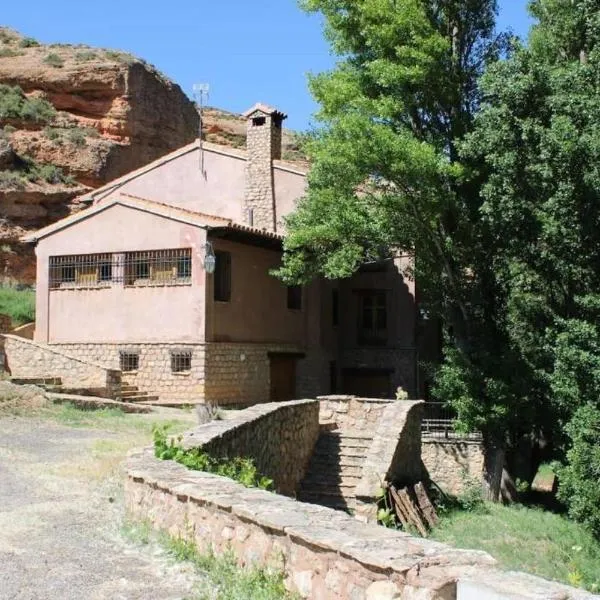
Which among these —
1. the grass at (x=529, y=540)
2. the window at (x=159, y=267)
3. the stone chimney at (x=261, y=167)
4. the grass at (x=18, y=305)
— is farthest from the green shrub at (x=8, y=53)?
the grass at (x=529, y=540)

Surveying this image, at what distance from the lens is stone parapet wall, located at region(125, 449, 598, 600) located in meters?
4.00

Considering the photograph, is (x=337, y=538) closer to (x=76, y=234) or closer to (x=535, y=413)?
(x=535, y=413)

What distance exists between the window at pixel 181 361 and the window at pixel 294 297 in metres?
5.00

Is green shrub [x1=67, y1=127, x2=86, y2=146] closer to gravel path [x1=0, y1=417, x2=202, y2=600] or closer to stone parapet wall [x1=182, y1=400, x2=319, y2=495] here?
stone parapet wall [x1=182, y1=400, x2=319, y2=495]

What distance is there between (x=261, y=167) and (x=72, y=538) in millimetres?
21485

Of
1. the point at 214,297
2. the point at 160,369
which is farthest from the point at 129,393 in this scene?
the point at 214,297

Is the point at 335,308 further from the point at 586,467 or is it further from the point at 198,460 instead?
the point at 198,460

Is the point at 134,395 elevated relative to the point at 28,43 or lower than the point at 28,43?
lower

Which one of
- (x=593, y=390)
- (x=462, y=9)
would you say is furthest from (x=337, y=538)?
(x=462, y=9)

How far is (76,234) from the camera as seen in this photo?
2480 cm

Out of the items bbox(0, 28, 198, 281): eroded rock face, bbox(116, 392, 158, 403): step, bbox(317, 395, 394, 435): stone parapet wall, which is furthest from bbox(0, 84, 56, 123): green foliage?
bbox(317, 395, 394, 435): stone parapet wall

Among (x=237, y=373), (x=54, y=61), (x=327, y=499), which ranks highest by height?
(x=54, y=61)

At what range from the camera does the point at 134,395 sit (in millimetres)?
22234

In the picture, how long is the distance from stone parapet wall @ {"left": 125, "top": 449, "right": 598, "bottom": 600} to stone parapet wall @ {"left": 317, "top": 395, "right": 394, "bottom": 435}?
11426 mm
